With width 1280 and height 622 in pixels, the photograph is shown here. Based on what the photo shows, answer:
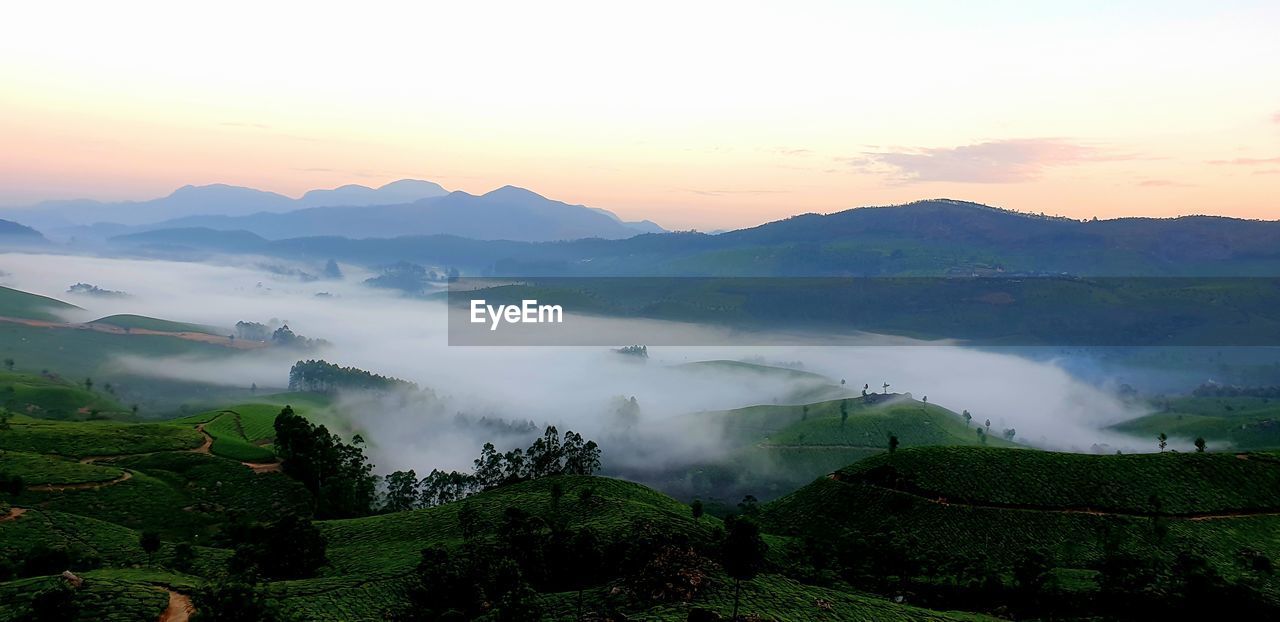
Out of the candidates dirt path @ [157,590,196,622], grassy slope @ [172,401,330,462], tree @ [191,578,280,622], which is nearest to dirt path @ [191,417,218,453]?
grassy slope @ [172,401,330,462]

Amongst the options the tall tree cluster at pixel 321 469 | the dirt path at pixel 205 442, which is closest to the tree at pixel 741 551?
the tall tree cluster at pixel 321 469

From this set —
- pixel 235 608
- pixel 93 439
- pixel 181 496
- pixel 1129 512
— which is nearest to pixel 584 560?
pixel 235 608

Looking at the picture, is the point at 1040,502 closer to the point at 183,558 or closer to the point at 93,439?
the point at 183,558

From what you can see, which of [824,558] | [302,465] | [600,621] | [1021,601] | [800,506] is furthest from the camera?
[302,465]

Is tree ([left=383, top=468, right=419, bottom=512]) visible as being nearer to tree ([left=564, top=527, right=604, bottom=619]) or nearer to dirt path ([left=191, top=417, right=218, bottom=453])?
dirt path ([left=191, top=417, right=218, bottom=453])

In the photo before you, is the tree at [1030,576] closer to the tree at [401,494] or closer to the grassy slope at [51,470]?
the tree at [401,494]

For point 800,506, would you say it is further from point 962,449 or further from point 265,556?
point 265,556

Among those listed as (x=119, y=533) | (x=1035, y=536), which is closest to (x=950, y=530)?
(x=1035, y=536)
